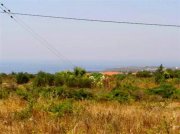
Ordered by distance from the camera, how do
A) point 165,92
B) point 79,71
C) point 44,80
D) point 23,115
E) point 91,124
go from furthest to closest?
point 79,71
point 44,80
point 165,92
point 23,115
point 91,124

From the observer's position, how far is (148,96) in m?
16.1

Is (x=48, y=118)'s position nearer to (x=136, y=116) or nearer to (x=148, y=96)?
(x=136, y=116)

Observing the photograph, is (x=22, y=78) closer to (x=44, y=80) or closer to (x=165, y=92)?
(x=44, y=80)

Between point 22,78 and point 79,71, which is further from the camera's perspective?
point 79,71

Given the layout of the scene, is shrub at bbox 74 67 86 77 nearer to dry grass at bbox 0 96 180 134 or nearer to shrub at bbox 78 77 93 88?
shrub at bbox 78 77 93 88

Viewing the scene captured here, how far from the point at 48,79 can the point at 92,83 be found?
8.17 feet

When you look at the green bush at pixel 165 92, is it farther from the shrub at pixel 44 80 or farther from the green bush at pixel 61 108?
the green bush at pixel 61 108

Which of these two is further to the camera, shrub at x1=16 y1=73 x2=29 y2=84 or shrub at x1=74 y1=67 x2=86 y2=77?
shrub at x1=74 y1=67 x2=86 y2=77

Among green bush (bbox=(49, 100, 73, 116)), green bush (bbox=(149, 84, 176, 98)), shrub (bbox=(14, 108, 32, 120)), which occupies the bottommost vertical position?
green bush (bbox=(149, 84, 176, 98))

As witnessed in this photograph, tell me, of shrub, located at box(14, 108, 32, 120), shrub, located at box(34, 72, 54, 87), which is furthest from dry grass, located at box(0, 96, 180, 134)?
shrub, located at box(34, 72, 54, 87)

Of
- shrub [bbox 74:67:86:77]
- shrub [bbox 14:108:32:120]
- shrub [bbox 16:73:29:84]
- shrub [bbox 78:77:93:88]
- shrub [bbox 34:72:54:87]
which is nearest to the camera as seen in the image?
shrub [bbox 14:108:32:120]

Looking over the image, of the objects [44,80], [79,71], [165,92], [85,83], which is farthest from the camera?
[79,71]

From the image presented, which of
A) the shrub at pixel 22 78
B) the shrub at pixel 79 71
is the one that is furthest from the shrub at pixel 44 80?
the shrub at pixel 79 71

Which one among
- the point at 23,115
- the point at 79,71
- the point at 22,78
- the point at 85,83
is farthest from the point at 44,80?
the point at 23,115
